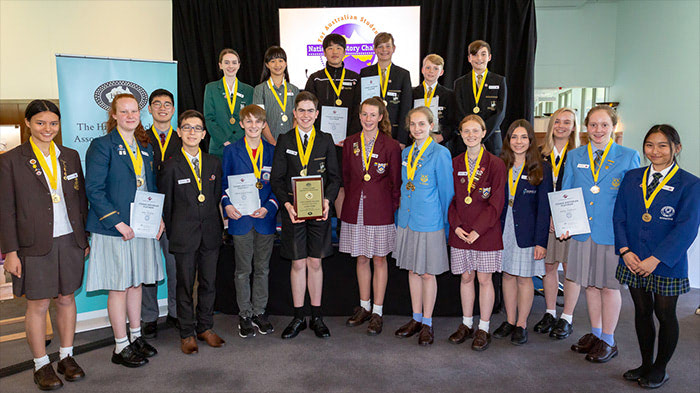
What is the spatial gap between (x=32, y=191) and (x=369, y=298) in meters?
2.53

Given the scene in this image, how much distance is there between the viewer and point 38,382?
286 cm

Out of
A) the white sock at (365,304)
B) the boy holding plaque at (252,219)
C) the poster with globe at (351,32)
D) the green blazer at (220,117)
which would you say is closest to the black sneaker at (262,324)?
the boy holding plaque at (252,219)

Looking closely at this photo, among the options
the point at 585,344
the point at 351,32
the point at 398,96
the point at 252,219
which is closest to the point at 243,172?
the point at 252,219

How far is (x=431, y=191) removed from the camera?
3305mm

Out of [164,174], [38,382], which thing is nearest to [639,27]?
[164,174]

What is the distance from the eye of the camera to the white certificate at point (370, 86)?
4020mm

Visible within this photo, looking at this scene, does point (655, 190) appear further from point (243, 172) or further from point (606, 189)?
point (243, 172)

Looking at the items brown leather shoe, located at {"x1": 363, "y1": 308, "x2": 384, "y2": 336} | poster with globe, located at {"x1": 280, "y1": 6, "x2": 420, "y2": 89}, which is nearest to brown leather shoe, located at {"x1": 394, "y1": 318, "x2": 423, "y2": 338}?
brown leather shoe, located at {"x1": 363, "y1": 308, "x2": 384, "y2": 336}

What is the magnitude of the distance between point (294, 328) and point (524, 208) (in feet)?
6.44

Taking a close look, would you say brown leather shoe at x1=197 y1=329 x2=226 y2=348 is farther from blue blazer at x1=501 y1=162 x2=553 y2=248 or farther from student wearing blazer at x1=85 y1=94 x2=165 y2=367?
blue blazer at x1=501 y1=162 x2=553 y2=248

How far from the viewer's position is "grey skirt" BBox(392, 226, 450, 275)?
11.0 feet

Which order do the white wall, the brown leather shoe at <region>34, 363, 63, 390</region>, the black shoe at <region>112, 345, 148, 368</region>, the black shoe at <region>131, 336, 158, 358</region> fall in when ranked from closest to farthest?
the brown leather shoe at <region>34, 363, 63, 390</region>
the black shoe at <region>112, 345, 148, 368</region>
the black shoe at <region>131, 336, 158, 358</region>
the white wall

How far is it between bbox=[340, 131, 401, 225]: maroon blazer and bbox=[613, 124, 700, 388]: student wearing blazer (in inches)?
59.4

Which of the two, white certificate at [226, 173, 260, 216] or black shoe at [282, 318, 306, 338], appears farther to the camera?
black shoe at [282, 318, 306, 338]
